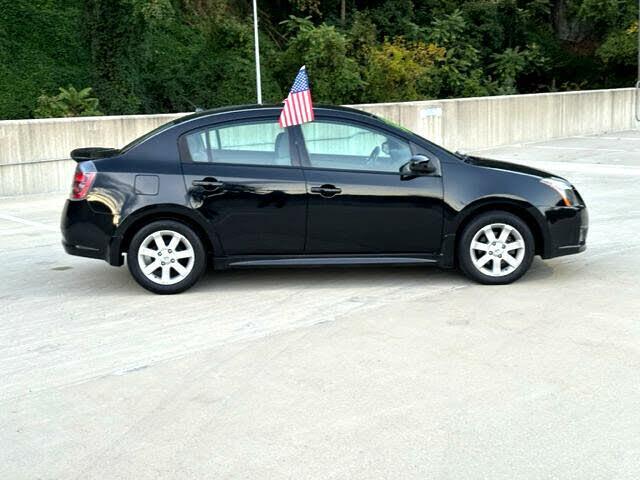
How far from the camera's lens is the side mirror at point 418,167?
8039 millimetres

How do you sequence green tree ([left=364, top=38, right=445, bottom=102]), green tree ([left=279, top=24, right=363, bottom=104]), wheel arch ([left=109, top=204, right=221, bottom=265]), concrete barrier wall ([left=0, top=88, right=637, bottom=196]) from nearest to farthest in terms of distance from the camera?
wheel arch ([left=109, top=204, right=221, bottom=265])
concrete barrier wall ([left=0, top=88, right=637, bottom=196])
green tree ([left=279, top=24, right=363, bottom=104])
green tree ([left=364, top=38, right=445, bottom=102])

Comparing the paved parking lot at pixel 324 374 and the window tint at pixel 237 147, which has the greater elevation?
the window tint at pixel 237 147

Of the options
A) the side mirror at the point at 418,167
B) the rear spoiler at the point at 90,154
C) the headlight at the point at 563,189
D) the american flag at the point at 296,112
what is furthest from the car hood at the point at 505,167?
the rear spoiler at the point at 90,154

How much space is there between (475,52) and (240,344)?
28.9 meters

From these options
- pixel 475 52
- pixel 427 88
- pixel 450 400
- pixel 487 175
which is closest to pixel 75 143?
pixel 487 175

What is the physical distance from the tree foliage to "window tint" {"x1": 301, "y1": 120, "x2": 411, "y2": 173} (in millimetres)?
12651

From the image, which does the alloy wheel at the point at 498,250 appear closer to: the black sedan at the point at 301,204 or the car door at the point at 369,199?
the black sedan at the point at 301,204

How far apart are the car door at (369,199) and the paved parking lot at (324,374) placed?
40 centimetres

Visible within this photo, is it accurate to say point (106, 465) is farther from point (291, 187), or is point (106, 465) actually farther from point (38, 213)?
point (38, 213)

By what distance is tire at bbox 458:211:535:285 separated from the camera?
8.14 meters

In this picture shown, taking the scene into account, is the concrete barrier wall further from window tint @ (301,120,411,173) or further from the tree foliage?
window tint @ (301,120,411,173)

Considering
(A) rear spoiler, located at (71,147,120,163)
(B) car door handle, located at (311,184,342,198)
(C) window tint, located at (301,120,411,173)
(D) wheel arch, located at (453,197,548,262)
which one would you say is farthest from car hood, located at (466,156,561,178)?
(A) rear spoiler, located at (71,147,120,163)

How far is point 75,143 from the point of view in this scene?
14742 mm

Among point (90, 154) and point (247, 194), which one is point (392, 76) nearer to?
point (90, 154)
